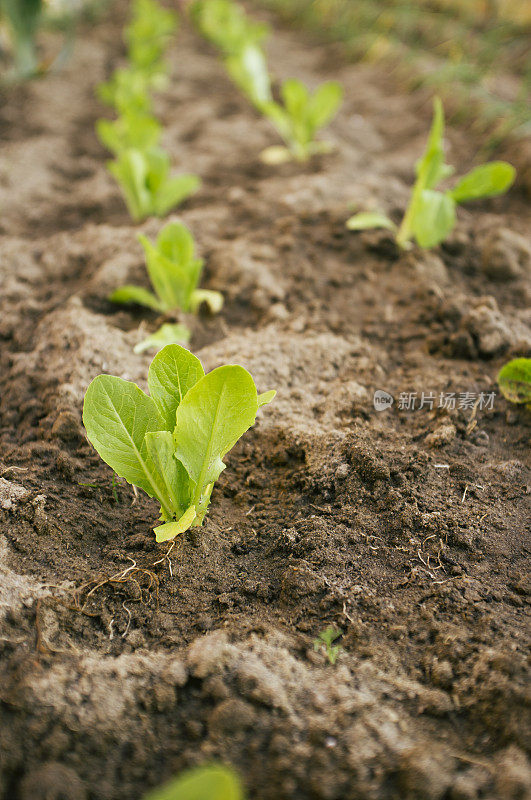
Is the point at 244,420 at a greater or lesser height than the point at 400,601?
greater

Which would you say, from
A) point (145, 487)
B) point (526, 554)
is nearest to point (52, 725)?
point (145, 487)

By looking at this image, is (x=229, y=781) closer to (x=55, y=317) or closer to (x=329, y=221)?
(x=55, y=317)

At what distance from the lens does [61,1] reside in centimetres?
555

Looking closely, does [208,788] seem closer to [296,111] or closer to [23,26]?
[296,111]

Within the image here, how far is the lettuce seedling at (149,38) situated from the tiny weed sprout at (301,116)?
55.5 inches

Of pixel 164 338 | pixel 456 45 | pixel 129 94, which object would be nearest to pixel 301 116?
pixel 129 94

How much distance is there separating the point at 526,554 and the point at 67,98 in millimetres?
4100

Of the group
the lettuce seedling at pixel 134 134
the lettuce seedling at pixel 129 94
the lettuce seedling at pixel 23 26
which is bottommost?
the lettuce seedling at pixel 134 134

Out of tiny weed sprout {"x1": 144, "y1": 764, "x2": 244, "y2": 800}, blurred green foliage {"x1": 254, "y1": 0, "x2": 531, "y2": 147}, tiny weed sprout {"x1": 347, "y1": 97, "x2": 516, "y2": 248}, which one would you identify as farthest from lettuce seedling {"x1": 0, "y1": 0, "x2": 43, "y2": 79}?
tiny weed sprout {"x1": 144, "y1": 764, "x2": 244, "y2": 800}

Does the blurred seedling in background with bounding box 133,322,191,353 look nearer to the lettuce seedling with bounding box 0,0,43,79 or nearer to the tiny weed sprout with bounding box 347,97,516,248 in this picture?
the tiny weed sprout with bounding box 347,97,516,248

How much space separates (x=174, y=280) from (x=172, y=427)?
0.74 metres

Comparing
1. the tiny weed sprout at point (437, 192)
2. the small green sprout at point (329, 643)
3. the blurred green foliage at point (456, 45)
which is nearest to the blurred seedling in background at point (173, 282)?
the tiny weed sprout at point (437, 192)

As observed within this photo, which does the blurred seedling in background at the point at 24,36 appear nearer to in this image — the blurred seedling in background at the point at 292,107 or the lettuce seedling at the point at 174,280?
the blurred seedling in background at the point at 292,107

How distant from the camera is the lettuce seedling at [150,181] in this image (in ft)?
7.48
